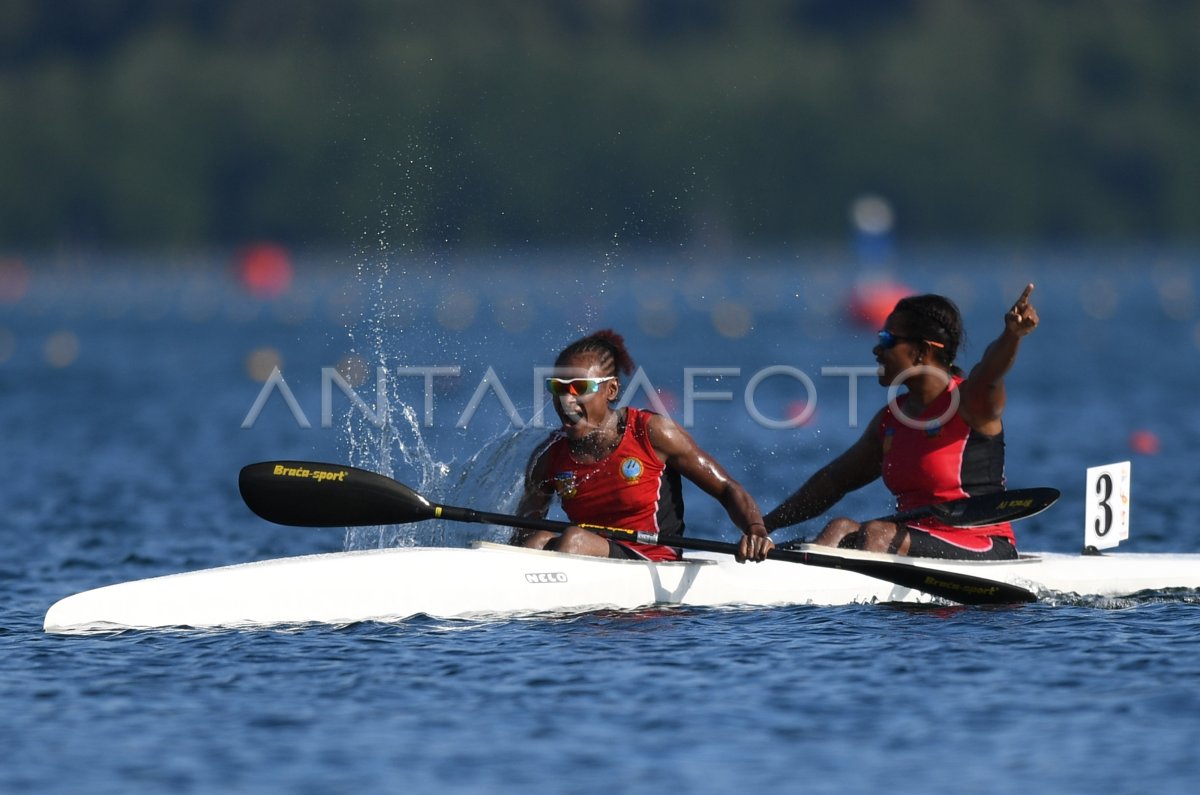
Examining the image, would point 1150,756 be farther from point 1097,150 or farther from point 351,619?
point 1097,150

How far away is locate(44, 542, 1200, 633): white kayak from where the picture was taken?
1167cm

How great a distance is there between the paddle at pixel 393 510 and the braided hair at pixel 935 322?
1003 mm

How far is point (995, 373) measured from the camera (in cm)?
1180

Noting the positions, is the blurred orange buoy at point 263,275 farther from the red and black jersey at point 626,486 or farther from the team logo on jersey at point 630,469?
the team logo on jersey at point 630,469

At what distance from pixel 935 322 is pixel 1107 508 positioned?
2.23 m

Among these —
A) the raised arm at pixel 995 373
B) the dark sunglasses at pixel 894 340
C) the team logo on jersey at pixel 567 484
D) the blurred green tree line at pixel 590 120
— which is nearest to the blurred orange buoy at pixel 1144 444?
the raised arm at pixel 995 373

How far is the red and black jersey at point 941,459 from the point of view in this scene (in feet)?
40.5

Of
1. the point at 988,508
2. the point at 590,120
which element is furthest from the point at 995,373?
the point at 590,120

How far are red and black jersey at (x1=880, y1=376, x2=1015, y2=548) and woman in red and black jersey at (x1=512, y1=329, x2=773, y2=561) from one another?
1111 millimetres

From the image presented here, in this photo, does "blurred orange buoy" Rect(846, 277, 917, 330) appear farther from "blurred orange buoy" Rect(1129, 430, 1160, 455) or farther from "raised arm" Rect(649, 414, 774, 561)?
"raised arm" Rect(649, 414, 774, 561)

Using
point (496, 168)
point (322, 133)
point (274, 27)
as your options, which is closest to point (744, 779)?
point (496, 168)

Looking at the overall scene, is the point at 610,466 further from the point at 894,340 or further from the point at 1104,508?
the point at 1104,508

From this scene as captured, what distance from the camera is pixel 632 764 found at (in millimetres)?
8789

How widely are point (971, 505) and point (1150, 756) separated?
3.78 meters
